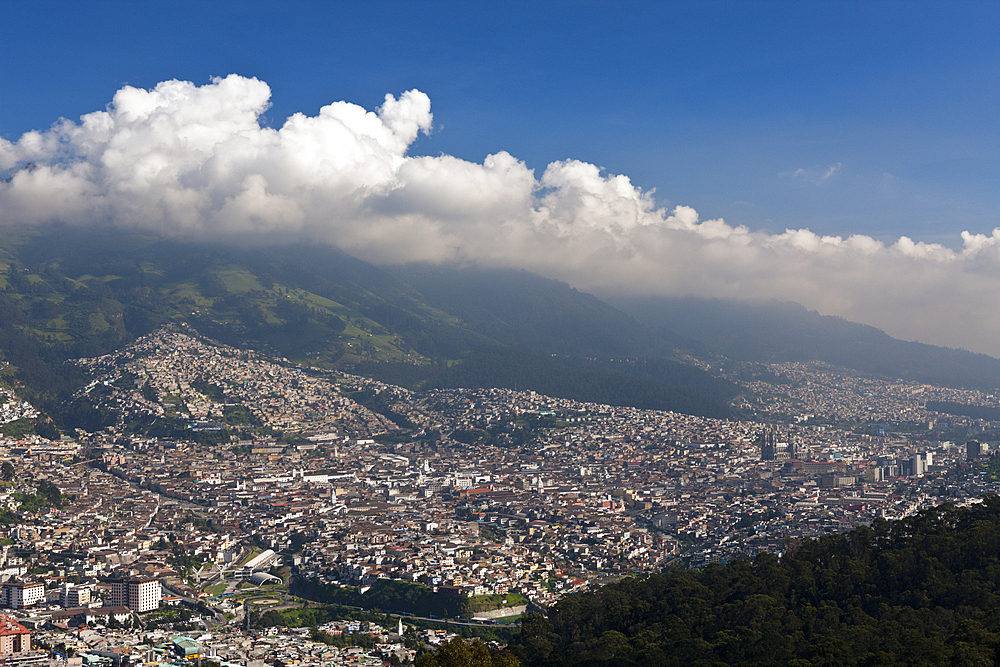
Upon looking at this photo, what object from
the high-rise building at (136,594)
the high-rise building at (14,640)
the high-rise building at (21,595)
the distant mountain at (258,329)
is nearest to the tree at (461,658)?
the high-rise building at (14,640)

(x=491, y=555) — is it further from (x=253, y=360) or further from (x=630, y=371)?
(x=630, y=371)

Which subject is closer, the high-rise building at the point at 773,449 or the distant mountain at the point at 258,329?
the high-rise building at the point at 773,449

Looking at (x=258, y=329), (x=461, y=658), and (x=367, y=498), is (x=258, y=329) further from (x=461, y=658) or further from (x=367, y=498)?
(x=461, y=658)

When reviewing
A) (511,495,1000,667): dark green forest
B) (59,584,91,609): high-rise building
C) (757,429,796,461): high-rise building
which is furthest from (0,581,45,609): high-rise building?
(757,429,796,461): high-rise building

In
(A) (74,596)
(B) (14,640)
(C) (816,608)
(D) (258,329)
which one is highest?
(D) (258,329)

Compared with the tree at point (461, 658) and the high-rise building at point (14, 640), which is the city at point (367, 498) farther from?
the tree at point (461, 658)

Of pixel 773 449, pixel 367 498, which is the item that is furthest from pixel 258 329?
pixel 773 449

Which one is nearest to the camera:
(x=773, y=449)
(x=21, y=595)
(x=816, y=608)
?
(x=816, y=608)

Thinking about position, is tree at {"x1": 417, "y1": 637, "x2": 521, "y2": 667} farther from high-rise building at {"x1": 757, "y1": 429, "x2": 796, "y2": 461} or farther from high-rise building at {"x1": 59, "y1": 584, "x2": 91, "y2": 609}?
high-rise building at {"x1": 757, "y1": 429, "x2": 796, "y2": 461}
